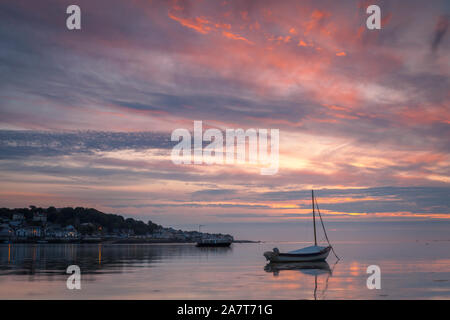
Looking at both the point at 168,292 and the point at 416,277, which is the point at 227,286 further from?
the point at 416,277

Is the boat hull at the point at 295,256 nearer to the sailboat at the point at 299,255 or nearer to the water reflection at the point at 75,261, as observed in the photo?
the sailboat at the point at 299,255

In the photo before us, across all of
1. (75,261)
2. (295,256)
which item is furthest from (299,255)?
(75,261)

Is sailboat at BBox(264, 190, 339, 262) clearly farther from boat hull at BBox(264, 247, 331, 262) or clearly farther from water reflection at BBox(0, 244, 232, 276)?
water reflection at BBox(0, 244, 232, 276)

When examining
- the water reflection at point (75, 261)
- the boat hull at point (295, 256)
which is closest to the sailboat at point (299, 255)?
the boat hull at point (295, 256)

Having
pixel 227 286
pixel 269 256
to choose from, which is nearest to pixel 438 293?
pixel 227 286

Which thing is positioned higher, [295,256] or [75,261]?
[295,256]

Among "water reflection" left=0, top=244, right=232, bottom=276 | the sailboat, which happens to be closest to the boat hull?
the sailboat

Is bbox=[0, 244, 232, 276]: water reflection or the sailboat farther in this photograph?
the sailboat

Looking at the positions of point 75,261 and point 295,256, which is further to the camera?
point 75,261

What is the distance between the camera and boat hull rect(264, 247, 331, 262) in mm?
73062

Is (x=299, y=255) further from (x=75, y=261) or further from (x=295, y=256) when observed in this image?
(x=75, y=261)

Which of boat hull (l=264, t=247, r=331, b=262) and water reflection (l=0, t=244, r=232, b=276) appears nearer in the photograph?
water reflection (l=0, t=244, r=232, b=276)

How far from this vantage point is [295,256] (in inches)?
2950
